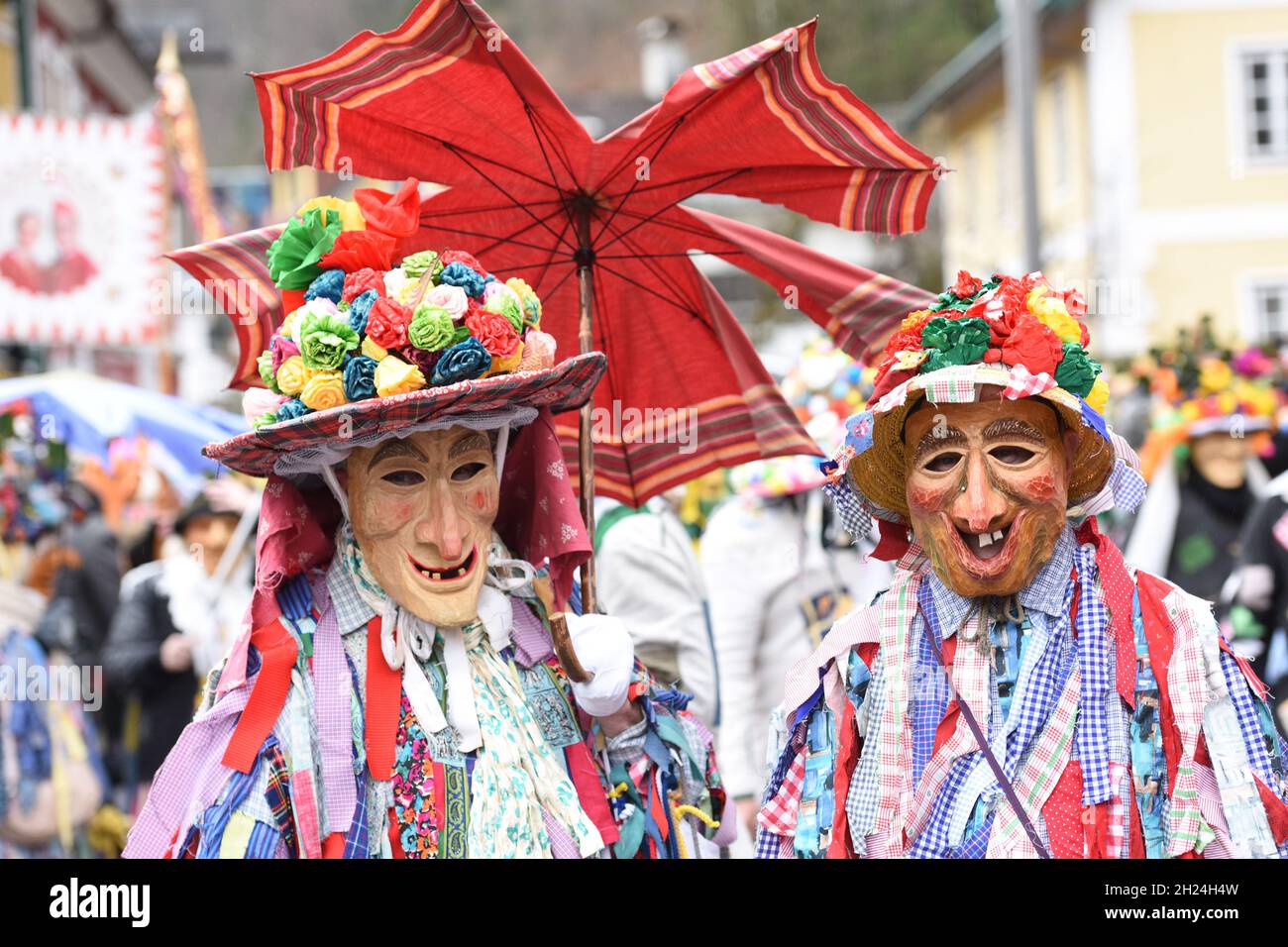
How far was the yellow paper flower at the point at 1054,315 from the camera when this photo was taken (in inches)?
138

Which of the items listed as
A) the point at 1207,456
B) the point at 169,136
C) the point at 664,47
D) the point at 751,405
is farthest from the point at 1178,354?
the point at 664,47

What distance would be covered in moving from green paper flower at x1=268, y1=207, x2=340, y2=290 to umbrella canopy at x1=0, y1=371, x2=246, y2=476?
452 cm

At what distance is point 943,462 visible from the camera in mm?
3523

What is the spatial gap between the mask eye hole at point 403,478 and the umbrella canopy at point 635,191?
0.60 meters

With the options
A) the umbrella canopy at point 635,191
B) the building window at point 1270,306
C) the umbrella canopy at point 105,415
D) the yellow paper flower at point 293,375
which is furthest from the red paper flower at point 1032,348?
the building window at point 1270,306

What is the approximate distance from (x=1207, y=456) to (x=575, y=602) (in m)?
4.77

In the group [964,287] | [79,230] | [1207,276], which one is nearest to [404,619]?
[964,287]

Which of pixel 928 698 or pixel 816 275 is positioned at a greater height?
pixel 816 275

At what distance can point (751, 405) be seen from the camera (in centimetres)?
449

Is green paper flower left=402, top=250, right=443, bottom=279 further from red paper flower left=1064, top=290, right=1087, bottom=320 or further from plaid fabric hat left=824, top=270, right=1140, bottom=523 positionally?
red paper flower left=1064, top=290, right=1087, bottom=320

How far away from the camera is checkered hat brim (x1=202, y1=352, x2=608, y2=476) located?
3.39 meters

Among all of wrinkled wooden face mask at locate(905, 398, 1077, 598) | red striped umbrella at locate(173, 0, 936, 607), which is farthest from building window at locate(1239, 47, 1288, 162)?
wrinkled wooden face mask at locate(905, 398, 1077, 598)
